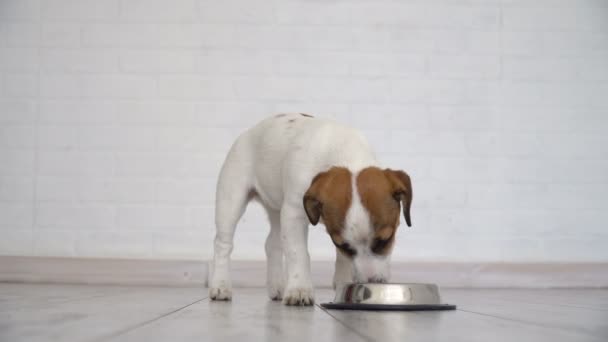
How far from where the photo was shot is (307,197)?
2.63 m

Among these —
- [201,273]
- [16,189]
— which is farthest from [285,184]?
[16,189]

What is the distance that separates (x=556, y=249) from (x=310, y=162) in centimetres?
300

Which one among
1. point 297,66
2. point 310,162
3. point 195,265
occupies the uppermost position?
point 297,66

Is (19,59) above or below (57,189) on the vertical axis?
above

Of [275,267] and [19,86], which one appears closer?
[275,267]

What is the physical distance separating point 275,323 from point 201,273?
3052 millimetres

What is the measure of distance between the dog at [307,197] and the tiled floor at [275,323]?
229 mm

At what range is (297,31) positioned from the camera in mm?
5289

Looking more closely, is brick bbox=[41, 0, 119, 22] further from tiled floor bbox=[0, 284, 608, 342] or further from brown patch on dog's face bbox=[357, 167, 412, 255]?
brown patch on dog's face bbox=[357, 167, 412, 255]

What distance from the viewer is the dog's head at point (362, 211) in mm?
2529

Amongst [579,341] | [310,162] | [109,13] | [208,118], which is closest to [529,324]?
[579,341]

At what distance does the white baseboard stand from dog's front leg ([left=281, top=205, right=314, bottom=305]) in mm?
2128

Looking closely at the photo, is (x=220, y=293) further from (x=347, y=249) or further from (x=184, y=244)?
(x=184, y=244)

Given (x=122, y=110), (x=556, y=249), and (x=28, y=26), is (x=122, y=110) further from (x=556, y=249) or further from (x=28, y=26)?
(x=556, y=249)
